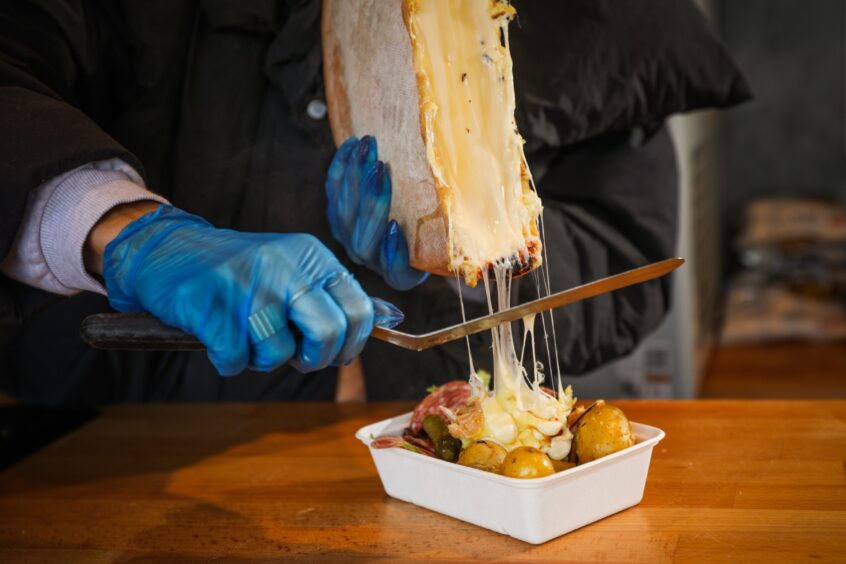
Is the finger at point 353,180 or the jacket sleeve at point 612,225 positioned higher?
the finger at point 353,180

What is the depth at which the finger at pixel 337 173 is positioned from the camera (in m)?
1.07

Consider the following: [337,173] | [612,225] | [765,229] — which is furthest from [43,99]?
[765,229]

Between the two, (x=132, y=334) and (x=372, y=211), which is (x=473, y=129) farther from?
(x=132, y=334)

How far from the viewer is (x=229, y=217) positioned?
45.6 inches

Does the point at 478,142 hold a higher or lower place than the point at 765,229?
higher

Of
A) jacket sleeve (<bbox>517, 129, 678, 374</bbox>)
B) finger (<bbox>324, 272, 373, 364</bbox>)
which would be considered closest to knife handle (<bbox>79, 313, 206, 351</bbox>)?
finger (<bbox>324, 272, 373, 364</bbox>)

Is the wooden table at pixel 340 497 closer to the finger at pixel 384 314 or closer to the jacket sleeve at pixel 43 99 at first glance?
the finger at pixel 384 314

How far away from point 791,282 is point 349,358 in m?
2.93

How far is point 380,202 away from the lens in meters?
1.04

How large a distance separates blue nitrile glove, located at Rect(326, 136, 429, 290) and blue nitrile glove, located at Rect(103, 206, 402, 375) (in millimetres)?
172

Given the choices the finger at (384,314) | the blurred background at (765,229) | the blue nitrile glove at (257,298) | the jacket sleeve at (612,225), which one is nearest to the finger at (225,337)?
the blue nitrile glove at (257,298)

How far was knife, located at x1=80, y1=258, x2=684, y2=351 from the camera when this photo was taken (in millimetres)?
841

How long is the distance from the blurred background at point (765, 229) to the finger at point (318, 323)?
1.22 meters

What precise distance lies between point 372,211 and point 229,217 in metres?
0.21
